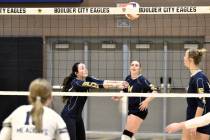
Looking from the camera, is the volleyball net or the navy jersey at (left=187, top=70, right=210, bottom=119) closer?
the navy jersey at (left=187, top=70, right=210, bottom=119)

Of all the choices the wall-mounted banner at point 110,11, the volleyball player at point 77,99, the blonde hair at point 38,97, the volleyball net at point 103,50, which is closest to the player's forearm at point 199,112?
the volleyball player at point 77,99

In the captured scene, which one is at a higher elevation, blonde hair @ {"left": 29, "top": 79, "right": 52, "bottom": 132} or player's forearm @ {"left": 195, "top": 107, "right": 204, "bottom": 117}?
blonde hair @ {"left": 29, "top": 79, "right": 52, "bottom": 132}

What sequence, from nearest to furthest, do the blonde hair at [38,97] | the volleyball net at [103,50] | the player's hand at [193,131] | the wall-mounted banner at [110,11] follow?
1. the blonde hair at [38,97]
2. the player's hand at [193,131]
3. the wall-mounted banner at [110,11]
4. the volleyball net at [103,50]

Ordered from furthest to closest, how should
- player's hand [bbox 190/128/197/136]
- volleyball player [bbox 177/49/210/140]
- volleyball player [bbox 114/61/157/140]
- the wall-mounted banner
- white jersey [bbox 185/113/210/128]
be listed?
volleyball player [bbox 114/61/157/140] < the wall-mounted banner < volleyball player [bbox 177/49/210/140] < player's hand [bbox 190/128/197/136] < white jersey [bbox 185/113/210/128]

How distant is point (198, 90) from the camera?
545 centimetres

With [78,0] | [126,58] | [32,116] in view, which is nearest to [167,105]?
[126,58]

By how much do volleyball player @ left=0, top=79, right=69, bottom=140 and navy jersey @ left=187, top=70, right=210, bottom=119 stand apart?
8.20 ft

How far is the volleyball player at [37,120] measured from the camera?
3.20 m

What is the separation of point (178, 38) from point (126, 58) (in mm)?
1317

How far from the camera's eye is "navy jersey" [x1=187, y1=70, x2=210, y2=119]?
5414mm

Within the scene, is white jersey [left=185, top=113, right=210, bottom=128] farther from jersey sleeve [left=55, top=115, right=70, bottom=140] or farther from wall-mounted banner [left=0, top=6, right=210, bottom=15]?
wall-mounted banner [left=0, top=6, right=210, bottom=15]

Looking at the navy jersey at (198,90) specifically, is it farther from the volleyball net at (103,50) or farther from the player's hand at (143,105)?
the volleyball net at (103,50)

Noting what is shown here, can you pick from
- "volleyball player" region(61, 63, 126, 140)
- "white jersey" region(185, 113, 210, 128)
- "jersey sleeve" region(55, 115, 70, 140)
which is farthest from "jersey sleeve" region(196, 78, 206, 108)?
"jersey sleeve" region(55, 115, 70, 140)

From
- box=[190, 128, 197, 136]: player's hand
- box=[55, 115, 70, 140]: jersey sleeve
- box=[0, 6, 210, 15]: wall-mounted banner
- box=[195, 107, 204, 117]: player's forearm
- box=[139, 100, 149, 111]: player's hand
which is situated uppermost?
box=[0, 6, 210, 15]: wall-mounted banner
